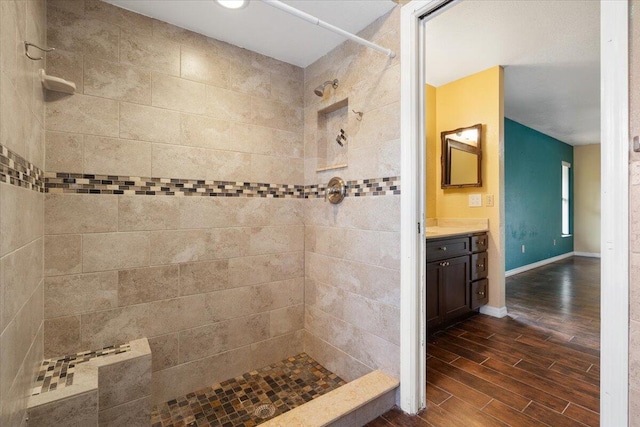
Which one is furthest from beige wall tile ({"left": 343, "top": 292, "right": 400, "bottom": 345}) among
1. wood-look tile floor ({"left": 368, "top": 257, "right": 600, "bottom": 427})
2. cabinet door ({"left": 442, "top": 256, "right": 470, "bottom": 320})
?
cabinet door ({"left": 442, "top": 256, "right": 470, "bottom": 320})

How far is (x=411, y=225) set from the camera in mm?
1613

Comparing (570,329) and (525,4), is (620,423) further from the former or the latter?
(525,4)

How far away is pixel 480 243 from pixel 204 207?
262 cm

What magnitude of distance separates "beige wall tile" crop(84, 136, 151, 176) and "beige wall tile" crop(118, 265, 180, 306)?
0.58m

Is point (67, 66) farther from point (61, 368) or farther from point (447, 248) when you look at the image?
point (447, 248)

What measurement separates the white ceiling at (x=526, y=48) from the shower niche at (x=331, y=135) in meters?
0.97

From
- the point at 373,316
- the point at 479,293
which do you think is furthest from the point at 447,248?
the point at 373,316

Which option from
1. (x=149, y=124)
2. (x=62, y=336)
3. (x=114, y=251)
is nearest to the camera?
(x=62, y=336)

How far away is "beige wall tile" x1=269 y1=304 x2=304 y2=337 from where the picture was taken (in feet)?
7.41

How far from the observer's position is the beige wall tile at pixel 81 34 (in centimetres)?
153

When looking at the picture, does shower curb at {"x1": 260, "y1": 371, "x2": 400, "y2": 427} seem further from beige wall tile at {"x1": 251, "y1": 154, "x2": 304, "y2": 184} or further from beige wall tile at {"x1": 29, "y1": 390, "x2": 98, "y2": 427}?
beige wall tile at {"x1": 251, "y1": 154, "x2": 304, "y2": 184}

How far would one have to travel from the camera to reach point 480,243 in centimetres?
297

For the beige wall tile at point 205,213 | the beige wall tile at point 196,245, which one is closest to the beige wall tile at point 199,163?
the beige wall tile at point 205,213

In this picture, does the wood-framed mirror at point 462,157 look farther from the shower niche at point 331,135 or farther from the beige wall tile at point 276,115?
the beige wall tile at point 276,115
